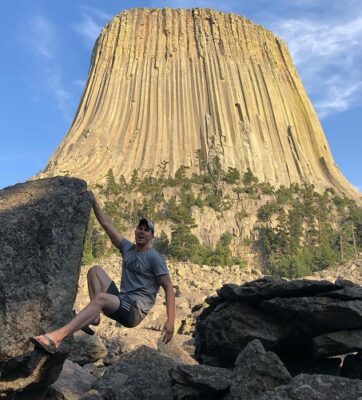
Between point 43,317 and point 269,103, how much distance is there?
2151 inches

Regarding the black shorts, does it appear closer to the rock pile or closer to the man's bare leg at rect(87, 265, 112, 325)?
the man's bare leg at rect(87, 265, 112, 325)

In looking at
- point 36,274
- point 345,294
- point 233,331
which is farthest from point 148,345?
point 36,274

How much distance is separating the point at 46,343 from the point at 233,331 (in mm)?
2192

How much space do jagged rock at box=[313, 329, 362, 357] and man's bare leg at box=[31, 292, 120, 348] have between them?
6.33ft

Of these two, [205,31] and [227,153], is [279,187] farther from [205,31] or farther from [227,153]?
[205,31]

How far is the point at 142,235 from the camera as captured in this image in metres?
4.44

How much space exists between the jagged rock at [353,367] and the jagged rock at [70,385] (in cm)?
245

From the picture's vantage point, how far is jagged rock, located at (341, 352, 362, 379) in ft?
15.3

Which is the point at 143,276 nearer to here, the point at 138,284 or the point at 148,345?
the point at 138,284

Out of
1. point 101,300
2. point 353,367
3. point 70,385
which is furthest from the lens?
point 353,367

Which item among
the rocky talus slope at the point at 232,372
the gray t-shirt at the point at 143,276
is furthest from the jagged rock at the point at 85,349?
the gray t-shirt at the point at 143,276

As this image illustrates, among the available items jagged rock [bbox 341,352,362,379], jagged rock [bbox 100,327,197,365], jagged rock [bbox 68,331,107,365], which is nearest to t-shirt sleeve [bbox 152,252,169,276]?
jagged rock [bbox 341,352,362,379]

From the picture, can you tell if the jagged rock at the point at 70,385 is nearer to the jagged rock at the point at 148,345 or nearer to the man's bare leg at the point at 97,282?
the man's bare leg at the point at 97,282

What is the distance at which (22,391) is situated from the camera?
3713 mm
